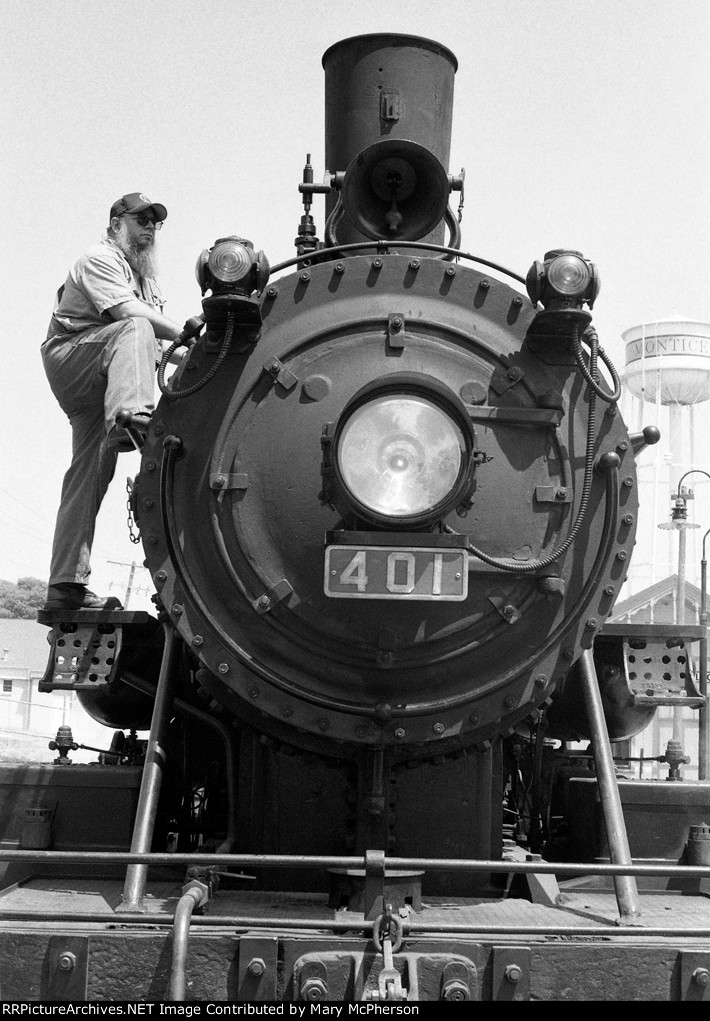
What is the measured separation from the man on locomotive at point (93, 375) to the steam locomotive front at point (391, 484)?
0.67 metres

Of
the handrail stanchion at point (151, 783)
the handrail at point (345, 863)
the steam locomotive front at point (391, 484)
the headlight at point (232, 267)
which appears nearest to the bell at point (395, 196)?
the steam locomotive front at point (391, 484)

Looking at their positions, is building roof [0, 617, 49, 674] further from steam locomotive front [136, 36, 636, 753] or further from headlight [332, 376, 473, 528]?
headlight [332, 376, 473, 528]

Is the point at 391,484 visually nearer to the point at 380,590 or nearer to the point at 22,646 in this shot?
the point at 380,590

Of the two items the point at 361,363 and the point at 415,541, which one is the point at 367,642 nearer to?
the point at 415,541

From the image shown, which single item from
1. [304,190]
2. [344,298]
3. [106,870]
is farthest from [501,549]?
[304,190]

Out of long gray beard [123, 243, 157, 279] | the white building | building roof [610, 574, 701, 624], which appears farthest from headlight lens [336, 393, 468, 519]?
the white building

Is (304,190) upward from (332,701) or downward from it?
upward

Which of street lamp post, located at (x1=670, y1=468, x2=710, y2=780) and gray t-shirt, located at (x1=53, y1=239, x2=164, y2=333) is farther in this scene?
street lamp post, located at (x1=670, y1=468, x2=710, y2=780)

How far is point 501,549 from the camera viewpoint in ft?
14.7

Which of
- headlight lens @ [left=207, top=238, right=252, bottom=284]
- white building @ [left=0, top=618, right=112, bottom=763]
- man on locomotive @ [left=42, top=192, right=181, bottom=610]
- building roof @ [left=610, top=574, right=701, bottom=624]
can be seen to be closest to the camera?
headlight lens @ [left=207, top=238, right=252, bottom=284]

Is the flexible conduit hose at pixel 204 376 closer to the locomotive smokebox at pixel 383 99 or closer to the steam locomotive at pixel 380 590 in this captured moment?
the steam locomotive at pixel 380 590

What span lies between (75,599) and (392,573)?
186cm

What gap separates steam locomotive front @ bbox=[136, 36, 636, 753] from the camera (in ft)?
14.4

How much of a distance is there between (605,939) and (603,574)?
4.56 feet
